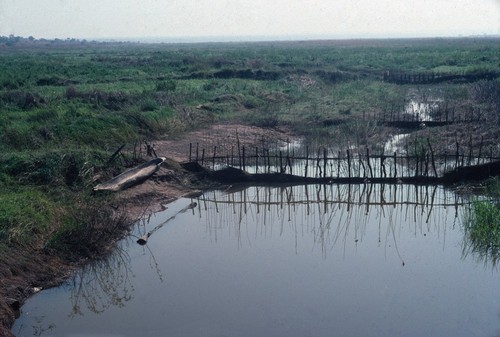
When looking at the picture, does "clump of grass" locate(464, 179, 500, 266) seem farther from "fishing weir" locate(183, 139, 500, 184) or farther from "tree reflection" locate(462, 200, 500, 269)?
"fishing weir" locate(183, 139, 500, 184)

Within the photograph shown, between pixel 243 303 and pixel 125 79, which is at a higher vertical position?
pixel 125 79

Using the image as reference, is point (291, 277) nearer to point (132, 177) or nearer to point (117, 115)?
point (132, 177)

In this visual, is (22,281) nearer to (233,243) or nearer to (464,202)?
(233,243)

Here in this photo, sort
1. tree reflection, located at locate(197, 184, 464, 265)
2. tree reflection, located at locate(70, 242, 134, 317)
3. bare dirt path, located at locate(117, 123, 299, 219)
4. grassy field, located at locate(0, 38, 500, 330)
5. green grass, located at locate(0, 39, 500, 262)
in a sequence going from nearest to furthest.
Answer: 1. tree reflection, located at locate(70, 242, 134, 317)
2. grassy field, located at locate(0, 38, 500, 330)
3. green grass, located at locate(0, 39, 500, 262)
4. tree reflection, located at locate(197, 184, 464, 265)
5. bare dirt path, located at locate(117, 123, 299, 219)

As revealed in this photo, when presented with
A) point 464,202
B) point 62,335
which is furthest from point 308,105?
point 62,335

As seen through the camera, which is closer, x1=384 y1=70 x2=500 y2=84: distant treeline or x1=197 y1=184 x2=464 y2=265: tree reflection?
x1=197 y1=184 x2=464 y2=265: tree reflection

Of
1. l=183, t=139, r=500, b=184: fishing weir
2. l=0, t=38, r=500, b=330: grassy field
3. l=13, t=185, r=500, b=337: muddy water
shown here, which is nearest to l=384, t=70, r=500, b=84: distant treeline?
l=0, t=38, r=500, b=330: grassy field
